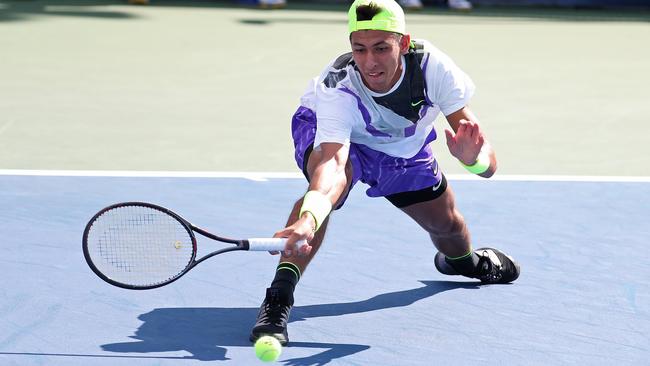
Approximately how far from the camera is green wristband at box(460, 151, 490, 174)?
5164 millimetres

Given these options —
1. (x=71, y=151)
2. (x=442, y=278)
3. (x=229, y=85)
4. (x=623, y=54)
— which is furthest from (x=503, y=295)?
(x=623, y=54)

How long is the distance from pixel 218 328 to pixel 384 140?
3.53ft

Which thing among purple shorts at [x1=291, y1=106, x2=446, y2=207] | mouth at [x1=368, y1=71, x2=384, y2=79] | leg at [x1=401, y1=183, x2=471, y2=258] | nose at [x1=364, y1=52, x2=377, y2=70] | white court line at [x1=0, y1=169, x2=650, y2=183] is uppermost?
nose at [x1=364, y1=52, x2=377, y2=70]

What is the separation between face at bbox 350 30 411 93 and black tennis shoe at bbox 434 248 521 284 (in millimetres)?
1135

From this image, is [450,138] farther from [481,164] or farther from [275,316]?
[275,316]

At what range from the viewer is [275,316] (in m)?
5.16

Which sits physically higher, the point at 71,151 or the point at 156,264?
the point at 156,264

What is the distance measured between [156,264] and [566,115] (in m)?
5.51

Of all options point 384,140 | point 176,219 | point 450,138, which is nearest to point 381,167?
point 384,140

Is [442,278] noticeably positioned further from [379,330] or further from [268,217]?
[268,217]

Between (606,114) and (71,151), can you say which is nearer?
(71,151)

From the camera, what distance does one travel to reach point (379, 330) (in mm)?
5344

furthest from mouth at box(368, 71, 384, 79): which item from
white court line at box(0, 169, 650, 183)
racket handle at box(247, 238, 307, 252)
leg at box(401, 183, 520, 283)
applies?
white court line at box(0, 169, 650, 183)

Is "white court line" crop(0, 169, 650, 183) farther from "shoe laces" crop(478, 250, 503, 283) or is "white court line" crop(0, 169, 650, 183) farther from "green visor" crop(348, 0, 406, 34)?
"green visor" crop(348, 0, 406, 34)
